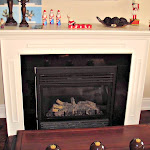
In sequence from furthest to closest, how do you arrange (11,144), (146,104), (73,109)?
(146,104)
(73,109)
(11,144)

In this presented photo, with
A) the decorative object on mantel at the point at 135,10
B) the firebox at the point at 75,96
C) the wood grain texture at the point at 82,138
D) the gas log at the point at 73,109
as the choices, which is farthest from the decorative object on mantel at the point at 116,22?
the wood grain texture at the point at 82,138

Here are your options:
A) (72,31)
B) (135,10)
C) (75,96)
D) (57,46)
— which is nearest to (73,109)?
(75,96)

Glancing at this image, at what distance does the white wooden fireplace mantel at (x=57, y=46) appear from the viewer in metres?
2.31

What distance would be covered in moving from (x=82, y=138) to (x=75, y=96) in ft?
2.59

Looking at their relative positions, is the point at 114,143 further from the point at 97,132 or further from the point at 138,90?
the point at 138,90

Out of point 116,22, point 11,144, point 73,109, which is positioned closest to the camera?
point 11,144

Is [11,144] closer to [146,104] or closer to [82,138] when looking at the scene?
[82,138]

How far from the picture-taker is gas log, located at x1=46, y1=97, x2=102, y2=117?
9.09 ft

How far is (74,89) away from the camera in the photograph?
269cm

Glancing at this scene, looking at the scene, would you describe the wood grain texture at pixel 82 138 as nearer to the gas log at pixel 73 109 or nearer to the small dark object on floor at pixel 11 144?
the small dark object on floor at pixel 11 144

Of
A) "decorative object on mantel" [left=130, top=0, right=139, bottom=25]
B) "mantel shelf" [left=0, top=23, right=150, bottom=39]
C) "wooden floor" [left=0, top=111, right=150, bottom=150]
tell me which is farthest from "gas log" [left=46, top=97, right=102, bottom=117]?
"decorative object on mantel" [left=130, top=0, right=139, bottom=25]

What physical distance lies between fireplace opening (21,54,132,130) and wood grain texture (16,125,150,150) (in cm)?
56

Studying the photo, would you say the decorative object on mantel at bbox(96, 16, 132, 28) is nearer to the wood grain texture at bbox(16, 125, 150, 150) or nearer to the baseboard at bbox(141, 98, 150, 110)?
the wood grain texture at bbox(16, 125, 150, 150)

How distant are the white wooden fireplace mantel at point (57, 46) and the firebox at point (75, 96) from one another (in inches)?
7.6
